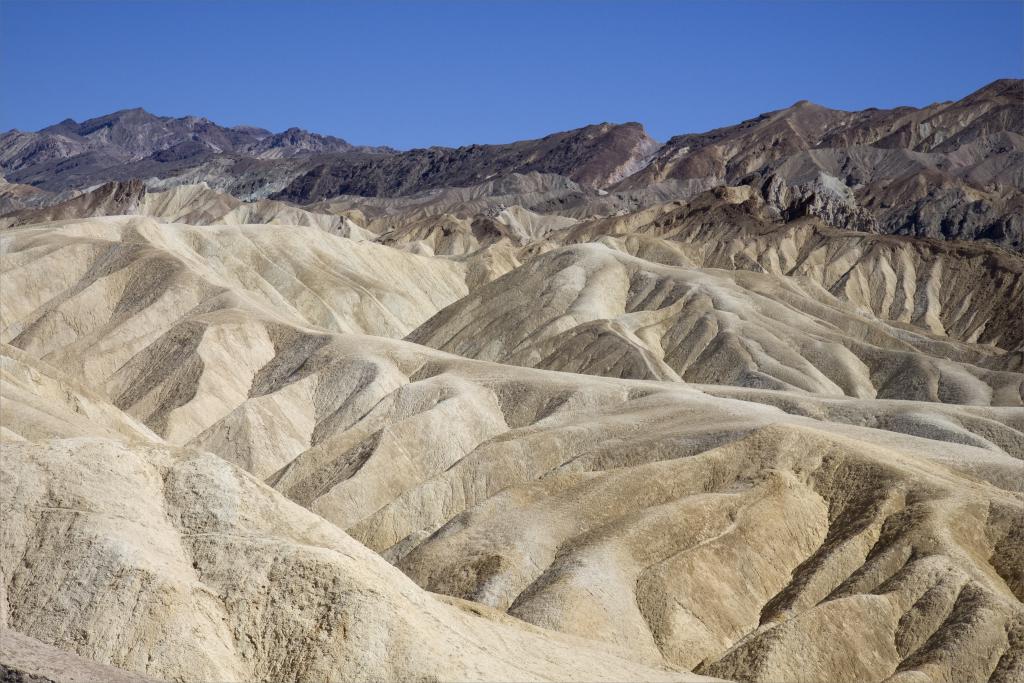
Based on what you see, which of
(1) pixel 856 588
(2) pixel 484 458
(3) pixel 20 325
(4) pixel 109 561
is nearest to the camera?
(4) pixel 109 561

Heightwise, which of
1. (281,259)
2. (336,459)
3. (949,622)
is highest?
(281,259)

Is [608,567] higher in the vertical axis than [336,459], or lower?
lower

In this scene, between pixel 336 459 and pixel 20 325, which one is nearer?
pixel 336 459

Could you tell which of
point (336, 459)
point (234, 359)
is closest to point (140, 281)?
point (234, 359)

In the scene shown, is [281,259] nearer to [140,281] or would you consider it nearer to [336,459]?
[140,281]
